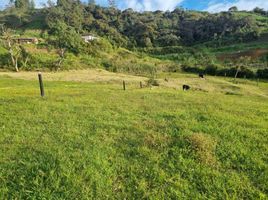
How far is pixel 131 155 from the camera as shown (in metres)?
7.39

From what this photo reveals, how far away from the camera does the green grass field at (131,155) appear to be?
603 cm

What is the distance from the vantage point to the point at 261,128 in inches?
372

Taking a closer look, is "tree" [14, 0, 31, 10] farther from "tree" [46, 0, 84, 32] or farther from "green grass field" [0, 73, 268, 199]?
"green grass field" [0, 73, 268, 199]

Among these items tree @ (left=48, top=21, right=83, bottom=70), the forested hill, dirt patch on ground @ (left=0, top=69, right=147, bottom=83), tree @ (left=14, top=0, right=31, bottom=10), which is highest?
tree @ (left=14, top=0, right=31, bottom=10)

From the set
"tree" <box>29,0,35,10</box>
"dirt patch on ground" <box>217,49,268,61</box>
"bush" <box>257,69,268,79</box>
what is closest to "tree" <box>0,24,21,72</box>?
"bush" <box>257,69,268,79</box>

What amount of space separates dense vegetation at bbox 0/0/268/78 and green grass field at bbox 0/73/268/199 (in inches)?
1900

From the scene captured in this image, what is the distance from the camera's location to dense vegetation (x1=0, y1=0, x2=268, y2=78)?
62.4m

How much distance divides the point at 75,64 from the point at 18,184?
59065mm

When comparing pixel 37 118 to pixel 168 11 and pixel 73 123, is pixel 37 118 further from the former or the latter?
pixel 168 11

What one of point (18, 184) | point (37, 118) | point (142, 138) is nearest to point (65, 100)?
point (37, 118)

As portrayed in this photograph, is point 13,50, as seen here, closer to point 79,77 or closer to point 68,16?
point 79,77

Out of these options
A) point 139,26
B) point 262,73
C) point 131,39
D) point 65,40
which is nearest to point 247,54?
point 262,73

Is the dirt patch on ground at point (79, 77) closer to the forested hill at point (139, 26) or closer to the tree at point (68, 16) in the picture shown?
the forested hill at point (139, 26)

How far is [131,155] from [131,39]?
97.9m
